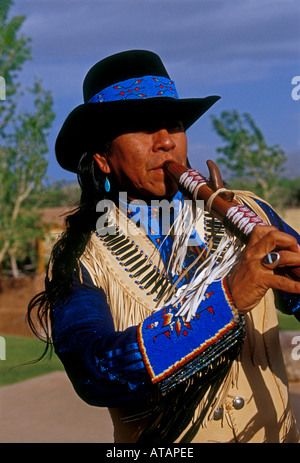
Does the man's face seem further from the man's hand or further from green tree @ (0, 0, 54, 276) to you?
green tree @ (0, 0, 54, 276)

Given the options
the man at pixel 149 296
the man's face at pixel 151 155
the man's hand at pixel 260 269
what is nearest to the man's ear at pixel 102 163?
the man at pixel 149 296

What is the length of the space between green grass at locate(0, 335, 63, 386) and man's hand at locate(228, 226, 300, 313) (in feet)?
25.2

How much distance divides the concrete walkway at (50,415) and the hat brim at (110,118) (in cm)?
499

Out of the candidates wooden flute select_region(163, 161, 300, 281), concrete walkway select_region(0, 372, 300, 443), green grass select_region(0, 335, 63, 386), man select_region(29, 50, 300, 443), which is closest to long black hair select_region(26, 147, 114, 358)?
man select_region(29, 50, 300, 443)

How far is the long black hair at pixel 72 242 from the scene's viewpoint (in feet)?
7.26

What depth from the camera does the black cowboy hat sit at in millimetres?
2277

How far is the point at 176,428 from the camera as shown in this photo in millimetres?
2182

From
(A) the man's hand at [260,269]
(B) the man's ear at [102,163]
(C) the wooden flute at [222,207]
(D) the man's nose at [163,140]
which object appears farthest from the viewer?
(B) the man's ear at [102,163]

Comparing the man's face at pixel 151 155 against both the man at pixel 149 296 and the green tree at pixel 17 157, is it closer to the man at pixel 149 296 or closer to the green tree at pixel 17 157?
the man at pixel 149 296

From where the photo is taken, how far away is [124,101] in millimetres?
2254

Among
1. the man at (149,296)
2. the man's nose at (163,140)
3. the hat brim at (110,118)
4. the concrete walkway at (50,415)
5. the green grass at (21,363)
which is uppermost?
the hat brim at (110,118)

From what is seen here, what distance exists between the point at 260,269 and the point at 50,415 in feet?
22.8

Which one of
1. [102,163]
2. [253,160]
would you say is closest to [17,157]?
[253,160]

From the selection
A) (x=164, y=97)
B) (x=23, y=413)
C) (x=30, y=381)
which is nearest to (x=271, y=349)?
(x=164, y=97)
